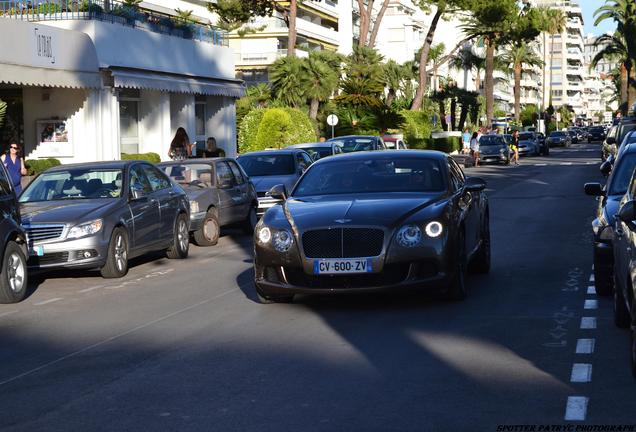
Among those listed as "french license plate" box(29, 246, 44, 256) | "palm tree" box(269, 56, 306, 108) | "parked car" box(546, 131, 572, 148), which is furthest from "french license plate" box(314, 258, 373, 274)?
"parked car" box(546, 131, 572, 148)

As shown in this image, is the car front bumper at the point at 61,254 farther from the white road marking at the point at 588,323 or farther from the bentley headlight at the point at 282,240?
the white road marking at the point at 588,323

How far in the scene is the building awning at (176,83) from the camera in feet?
106

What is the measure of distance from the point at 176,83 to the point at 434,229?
85.8 feet

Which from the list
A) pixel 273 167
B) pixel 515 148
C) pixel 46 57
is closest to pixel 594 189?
pixel 273 167

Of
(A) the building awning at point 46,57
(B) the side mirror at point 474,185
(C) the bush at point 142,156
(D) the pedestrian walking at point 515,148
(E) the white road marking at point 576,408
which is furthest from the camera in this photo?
(D) the pedestrian walking at point 515,148

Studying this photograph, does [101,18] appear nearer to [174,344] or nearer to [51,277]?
[51,277]

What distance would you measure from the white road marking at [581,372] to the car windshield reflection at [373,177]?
421 cm

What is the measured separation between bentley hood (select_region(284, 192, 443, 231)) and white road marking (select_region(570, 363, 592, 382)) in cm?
301

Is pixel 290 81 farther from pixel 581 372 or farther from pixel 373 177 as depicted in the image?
pixel 581 372

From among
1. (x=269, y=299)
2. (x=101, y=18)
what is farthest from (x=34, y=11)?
(x=269, y=299)

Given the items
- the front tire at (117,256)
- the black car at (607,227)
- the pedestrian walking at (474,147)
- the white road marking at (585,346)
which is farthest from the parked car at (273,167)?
the pedestrian walking at (474,147)

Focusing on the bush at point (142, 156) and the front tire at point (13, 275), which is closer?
the front tire at point (13, 275)

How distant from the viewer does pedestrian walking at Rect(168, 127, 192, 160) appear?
3112 cm

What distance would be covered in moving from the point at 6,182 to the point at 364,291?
15.5 feet
